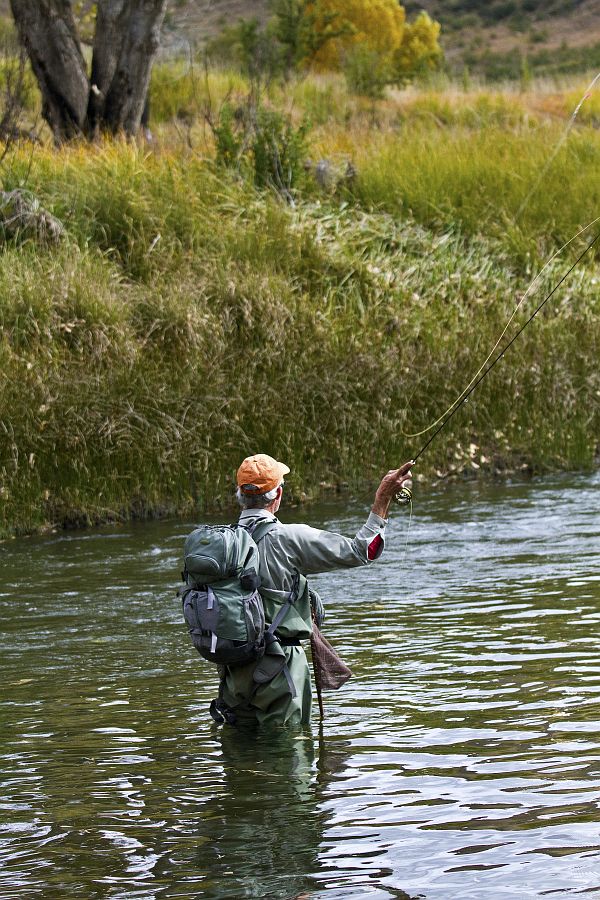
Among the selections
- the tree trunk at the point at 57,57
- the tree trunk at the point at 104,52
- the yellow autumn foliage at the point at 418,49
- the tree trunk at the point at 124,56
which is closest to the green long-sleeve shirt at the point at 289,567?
the tree trunk at the point at 57,57

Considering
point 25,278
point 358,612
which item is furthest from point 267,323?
point 358,612

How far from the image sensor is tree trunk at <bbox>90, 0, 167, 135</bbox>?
21.4 m

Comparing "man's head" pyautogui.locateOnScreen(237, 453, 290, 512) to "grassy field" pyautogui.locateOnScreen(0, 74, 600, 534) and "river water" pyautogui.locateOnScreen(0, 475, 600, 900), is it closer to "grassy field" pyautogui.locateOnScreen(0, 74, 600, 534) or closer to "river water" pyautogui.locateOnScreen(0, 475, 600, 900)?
"river water" pyautogui.locateOnScreen(0, 475, 600, 900)

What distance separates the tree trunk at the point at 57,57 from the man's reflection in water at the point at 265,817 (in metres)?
15.8

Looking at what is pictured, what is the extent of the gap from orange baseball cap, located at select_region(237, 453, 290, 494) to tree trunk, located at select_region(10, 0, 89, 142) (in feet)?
51.0

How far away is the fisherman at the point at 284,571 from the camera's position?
5.91 m

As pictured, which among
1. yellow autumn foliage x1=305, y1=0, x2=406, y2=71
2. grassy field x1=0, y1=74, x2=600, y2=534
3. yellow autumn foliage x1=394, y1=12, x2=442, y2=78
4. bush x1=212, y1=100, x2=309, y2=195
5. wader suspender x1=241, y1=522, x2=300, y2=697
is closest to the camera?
wader suspender x1=241, y1=522, x2=300, y2=697

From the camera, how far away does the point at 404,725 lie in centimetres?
669

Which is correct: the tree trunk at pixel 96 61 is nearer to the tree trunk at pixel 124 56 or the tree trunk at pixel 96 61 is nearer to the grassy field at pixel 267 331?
the tree trunk at pixel 124 56

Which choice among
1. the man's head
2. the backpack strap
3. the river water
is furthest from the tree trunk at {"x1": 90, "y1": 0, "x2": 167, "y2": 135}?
the backpack strap

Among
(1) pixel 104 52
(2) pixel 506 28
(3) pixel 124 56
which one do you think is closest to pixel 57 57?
(1) pixel 104 52

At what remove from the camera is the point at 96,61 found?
71.5 ft

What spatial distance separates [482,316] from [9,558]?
21.1 feet

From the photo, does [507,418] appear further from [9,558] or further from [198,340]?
[9,558]
